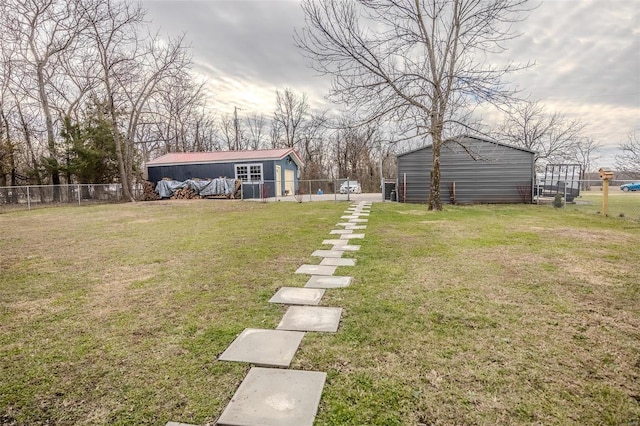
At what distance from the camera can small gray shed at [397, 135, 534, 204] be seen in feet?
43.0

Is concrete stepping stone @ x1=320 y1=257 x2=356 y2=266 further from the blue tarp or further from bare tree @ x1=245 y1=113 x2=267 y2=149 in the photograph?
bare tree @ x1=245 y1=113 x2=267 y2=149

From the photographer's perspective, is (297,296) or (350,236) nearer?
(297,296)

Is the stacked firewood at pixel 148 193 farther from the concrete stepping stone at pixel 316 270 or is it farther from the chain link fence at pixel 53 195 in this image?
the concrete stepping stone at pixel 316 270

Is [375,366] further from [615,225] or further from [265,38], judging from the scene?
[265,38]

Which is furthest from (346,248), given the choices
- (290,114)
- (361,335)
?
(290,114)

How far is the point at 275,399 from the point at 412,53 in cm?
1025

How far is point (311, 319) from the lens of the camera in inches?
93.7

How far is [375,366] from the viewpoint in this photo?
5.76ft

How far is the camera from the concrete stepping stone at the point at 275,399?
1.36 meters

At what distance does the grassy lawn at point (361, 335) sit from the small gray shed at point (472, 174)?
30.7 feet

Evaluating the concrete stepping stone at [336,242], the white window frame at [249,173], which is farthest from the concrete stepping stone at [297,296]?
the white window frame at [249,173]

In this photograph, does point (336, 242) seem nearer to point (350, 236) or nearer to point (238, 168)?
point (350, 236)

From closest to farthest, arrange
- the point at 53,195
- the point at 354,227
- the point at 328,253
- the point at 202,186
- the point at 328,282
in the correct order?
the point at 328,282 → the point at 328,253 → the point at 354,227 → the point at 53,195 → the point at 202,186

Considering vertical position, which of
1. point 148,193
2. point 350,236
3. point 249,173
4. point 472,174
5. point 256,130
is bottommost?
point 350,236
